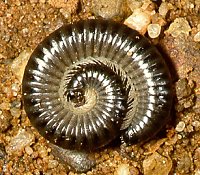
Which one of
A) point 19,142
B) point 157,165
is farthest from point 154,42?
point 19,142

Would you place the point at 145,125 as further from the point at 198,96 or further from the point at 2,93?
the point at 2,93

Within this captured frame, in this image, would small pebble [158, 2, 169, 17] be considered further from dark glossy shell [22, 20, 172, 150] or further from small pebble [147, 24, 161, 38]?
dark glossy shell [22, 20, 172, 150]

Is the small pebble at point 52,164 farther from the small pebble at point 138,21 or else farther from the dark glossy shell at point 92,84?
the small pebble at point 138,21

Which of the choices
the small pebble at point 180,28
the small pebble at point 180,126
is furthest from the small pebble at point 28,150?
the small pebble at point 180,28

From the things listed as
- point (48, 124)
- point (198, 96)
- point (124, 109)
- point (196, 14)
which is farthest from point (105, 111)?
point (196, 14)

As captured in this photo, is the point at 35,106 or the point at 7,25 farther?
the point at 7,25

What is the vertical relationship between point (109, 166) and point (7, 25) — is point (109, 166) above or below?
below

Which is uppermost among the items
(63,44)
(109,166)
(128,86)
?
(63,44)

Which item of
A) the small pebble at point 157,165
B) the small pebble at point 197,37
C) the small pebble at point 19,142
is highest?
the small pebble at point 197,37
